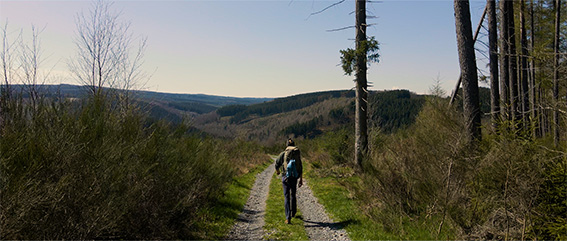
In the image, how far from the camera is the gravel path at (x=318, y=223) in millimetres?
6591

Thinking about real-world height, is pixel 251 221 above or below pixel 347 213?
below

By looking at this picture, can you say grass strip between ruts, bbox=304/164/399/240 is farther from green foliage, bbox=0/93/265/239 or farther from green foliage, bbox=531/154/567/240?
green foliage, bbox=0/93/265/239

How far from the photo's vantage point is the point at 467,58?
758cm

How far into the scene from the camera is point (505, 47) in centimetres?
1140

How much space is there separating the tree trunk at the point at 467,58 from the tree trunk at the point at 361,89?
4443 millimetres

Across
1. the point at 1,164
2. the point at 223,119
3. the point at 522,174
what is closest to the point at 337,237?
the point at 522,174

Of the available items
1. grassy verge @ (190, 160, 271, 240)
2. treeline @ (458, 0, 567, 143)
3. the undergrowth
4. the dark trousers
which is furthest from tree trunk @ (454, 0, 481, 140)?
grassy verge @ (190, 160, 271, 240)

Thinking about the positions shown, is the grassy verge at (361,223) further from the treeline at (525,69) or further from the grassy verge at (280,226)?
the treeline at (525,69)

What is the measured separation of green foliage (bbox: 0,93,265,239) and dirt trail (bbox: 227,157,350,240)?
1388 mm

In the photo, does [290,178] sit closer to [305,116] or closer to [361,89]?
[361,89]

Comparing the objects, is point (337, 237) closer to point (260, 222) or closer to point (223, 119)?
point (260, 222)

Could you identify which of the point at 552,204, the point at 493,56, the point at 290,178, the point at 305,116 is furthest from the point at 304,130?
the point at 552,204

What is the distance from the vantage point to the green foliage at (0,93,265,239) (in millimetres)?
3252

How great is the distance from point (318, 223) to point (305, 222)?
308 mm
